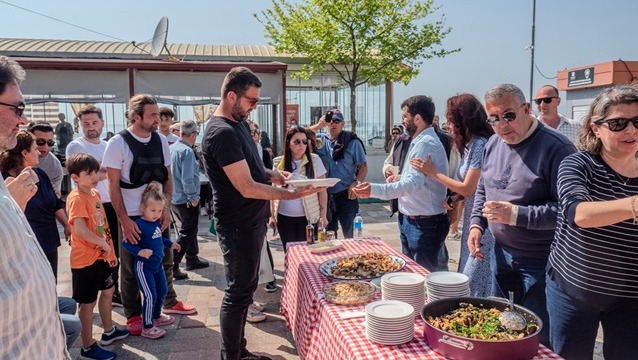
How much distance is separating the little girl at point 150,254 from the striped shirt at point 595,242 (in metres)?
2.99

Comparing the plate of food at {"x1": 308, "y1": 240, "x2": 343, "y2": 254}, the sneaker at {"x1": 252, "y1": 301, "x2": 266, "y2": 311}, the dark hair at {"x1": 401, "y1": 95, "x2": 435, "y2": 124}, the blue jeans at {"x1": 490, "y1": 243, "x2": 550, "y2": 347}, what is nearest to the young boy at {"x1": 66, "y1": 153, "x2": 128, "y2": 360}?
the sneaker at {"x1": 252, "y1": 301, "x2": 266, "y2": 311}

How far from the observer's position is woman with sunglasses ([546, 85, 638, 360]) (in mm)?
1872

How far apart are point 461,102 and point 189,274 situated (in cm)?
388

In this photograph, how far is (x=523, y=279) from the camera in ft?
8.05

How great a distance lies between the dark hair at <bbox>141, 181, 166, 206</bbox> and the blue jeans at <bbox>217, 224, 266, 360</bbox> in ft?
3.09

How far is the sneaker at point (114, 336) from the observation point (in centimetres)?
357

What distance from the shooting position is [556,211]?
223 centimetres

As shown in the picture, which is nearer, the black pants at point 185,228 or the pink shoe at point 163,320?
the pink shoe at point 163,320

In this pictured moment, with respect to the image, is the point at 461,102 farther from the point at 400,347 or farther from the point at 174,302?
the point at 174,302

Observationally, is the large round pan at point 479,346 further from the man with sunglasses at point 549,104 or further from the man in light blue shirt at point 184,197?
the man with sunglasses at point 549,104

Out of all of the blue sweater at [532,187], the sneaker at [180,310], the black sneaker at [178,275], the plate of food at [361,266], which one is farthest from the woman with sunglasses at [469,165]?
the black sneaker at [178,275]

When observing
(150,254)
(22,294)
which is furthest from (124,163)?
(22,294)

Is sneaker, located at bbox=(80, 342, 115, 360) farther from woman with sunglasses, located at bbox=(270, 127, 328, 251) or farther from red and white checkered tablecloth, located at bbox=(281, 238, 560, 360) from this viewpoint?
woman with sunglasses, located at bbox=(270, 127, 328, 251)

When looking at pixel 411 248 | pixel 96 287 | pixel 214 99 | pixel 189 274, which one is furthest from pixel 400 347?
pixel 214 99
